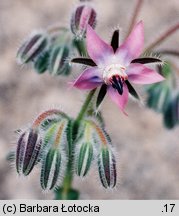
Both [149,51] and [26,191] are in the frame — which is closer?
[149,51]

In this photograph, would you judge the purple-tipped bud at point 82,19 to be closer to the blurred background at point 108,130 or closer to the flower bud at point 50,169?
the flower bud at point 50,169

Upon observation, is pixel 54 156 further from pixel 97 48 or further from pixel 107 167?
pixel 97 48

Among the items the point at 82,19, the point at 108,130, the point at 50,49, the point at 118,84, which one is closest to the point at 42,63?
the point at 50,49

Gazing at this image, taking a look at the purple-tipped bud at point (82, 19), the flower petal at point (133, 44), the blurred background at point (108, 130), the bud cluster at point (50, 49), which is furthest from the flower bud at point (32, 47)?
the blurred background at point (108, 130)

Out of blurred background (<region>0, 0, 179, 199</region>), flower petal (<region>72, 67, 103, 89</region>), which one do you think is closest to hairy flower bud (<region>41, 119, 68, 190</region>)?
flower petal (<region>72, 67, 103, 89</region>)

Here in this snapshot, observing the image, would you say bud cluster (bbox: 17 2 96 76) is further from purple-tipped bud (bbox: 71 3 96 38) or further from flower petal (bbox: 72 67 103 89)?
flower petal (bbox: 72 67 103 89)
